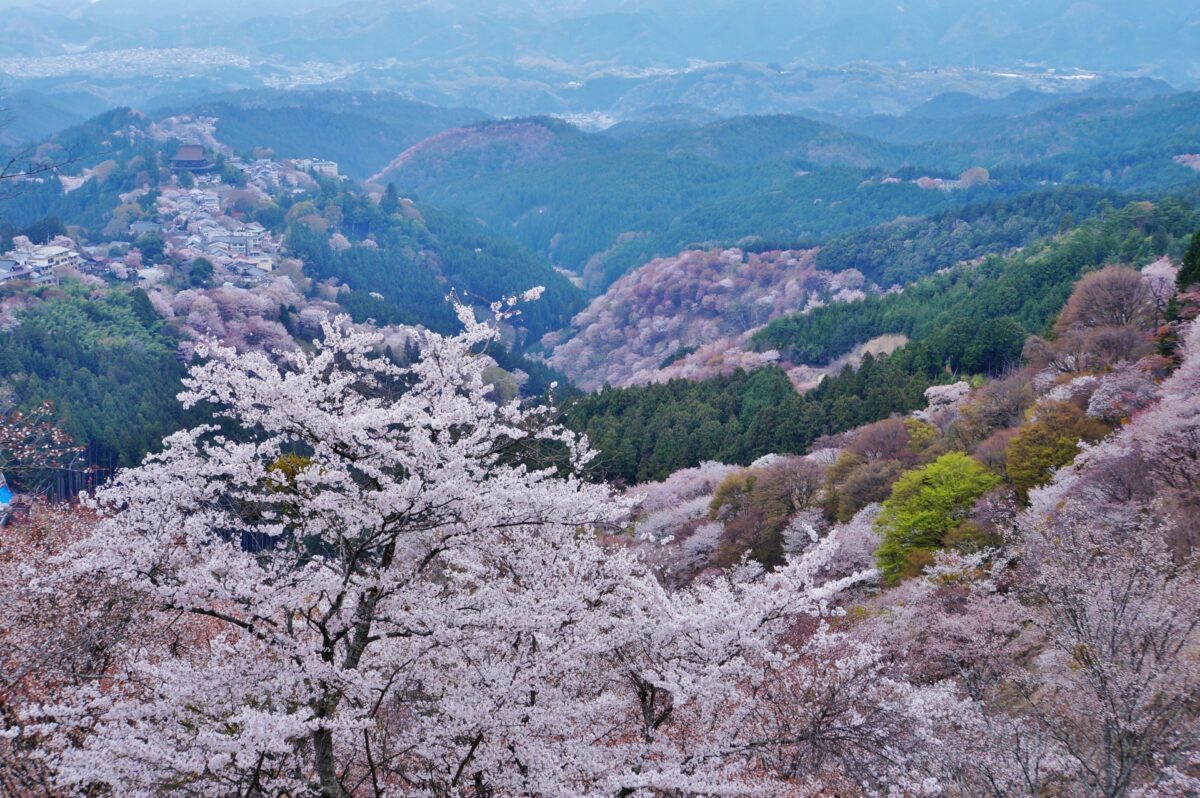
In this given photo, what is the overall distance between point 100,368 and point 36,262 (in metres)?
27.1

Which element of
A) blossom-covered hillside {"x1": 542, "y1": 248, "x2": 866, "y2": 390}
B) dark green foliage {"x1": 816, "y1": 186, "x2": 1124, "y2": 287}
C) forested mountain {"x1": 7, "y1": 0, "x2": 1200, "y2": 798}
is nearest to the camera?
forested mountain {"x1": 7, "y1": 0, "x2": 1200, "y2": 798}

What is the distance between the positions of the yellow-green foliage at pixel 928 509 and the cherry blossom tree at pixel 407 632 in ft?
49.7

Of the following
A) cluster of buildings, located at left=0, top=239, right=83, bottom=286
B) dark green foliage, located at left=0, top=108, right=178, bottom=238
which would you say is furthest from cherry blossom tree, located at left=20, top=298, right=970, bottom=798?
dark green foliage, located at left=0, top=108, right=178, bottom=238

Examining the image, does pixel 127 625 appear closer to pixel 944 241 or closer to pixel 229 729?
pixel 229 729

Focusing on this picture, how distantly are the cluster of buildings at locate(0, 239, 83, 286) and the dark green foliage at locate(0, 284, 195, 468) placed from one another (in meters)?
4.14

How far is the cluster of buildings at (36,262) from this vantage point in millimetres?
83375

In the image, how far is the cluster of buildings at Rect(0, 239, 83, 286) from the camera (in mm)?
83375

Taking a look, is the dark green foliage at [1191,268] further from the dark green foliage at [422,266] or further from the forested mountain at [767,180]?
the forested mountain at [767,180]

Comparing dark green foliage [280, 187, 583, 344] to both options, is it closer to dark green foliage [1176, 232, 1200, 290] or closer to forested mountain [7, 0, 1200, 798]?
forested mountain [7, 0, 1200, 798]

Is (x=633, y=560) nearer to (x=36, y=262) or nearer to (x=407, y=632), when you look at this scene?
(x=407, y=632)

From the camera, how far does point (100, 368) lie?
6694cm

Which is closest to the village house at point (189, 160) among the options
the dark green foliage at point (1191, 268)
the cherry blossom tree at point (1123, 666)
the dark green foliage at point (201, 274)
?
the dark green foliage at point (201, 274)

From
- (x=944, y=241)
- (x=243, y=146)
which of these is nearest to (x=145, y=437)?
(x=944, y=241)

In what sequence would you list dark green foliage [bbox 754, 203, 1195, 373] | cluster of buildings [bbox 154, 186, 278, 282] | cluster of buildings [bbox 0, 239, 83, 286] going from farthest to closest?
cluster of buildings [bbox 154, 186, 278, 282] → cluster of buildings [bbox 0, 239, 83, 286] → dark green foliage [bbox 754, 203, 1195, 373]
